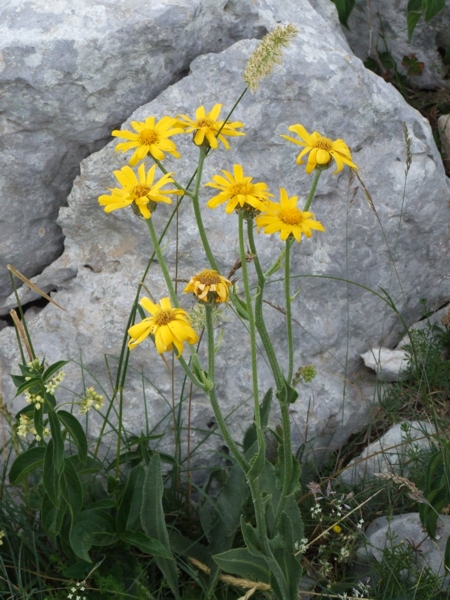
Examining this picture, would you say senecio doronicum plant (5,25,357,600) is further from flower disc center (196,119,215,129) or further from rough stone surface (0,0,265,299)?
rough stone surface (0,0,265,299)

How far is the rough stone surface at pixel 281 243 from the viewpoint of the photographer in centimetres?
268

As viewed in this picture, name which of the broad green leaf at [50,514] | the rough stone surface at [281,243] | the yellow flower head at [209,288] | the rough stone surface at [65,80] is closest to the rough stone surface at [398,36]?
the rough stone surface at [281,243]

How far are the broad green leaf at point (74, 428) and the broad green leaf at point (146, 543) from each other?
0.30 meters

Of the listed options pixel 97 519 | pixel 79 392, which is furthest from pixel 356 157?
pixel 97 519

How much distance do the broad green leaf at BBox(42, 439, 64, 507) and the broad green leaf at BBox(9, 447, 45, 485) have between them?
0.32ft

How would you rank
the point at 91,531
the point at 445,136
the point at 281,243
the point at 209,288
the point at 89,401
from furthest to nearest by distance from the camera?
the point at 445,136, the point at 281,243, the point at 91,531, the point at 89,401, the point at 209,288

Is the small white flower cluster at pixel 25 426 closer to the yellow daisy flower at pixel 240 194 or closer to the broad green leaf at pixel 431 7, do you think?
the yellow daisy flower at pixel 240 194

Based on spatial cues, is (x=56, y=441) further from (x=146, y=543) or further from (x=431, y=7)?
(x=431, y=7)

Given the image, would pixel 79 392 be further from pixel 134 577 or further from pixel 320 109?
pixel 320 109

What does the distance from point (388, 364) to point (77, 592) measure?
4.73ft

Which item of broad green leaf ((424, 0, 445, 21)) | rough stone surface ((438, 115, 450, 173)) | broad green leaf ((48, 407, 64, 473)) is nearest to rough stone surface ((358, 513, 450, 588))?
broad green leaf ((48, 407, 64, 473))

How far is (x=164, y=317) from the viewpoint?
1674mm

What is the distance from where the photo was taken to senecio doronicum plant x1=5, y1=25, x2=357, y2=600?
1726 millimetres

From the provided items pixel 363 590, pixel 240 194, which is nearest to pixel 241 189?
pixel 240 194
